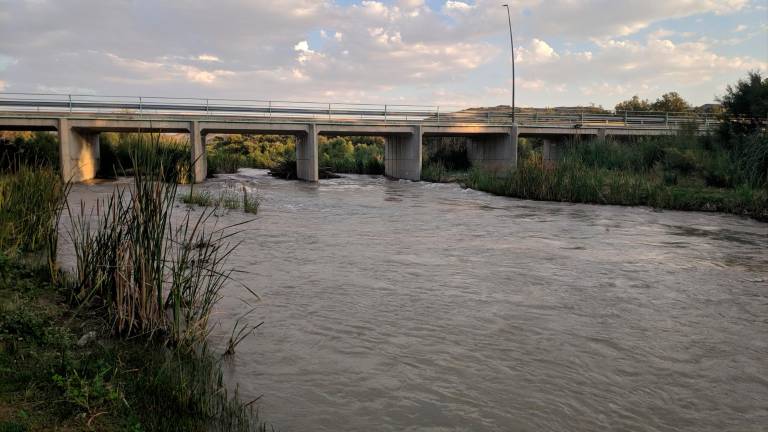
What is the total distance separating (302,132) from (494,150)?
1266cm

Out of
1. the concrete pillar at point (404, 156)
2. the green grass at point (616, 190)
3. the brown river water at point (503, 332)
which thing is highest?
the concrete pillar at point (404, 156)

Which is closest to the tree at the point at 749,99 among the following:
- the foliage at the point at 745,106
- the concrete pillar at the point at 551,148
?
the foliage at the point at 745,106

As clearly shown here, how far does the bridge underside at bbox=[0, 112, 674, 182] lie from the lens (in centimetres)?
2864

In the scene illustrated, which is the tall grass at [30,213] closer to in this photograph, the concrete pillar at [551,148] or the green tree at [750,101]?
the green tree at [750,101]

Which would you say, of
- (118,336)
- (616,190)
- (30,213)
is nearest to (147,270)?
(118,336)

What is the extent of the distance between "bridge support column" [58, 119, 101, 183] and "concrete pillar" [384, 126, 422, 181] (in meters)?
17.3

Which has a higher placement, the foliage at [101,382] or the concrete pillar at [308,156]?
the concrete pillar at [308,156]

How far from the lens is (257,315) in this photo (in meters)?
7.30

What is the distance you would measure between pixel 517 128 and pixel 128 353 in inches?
1334

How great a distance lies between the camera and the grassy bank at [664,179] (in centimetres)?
1945

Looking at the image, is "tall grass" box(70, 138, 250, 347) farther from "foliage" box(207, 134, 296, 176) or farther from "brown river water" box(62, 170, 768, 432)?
"foliage" box(207, 134, 296, 176)

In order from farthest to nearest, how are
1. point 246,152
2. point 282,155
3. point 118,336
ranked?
point 246,152 < point 282,155 < point 118,336

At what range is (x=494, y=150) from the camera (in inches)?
1524

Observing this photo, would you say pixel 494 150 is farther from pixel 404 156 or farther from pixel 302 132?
pixel 302 132
